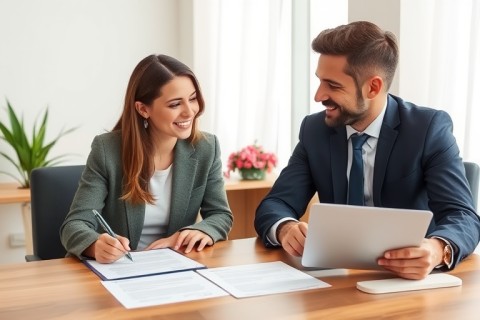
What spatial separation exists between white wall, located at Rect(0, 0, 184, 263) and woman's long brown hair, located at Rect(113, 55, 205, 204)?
2272 millimetres

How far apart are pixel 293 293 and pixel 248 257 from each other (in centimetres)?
35

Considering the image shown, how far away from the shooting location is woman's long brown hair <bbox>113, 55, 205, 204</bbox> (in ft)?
7.21

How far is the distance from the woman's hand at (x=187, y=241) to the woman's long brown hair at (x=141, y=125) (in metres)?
0.25

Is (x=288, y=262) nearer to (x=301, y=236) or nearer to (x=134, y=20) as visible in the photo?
(x=301, y=236)

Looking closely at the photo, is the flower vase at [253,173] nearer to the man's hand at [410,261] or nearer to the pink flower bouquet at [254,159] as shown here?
the pink flower bouquet at [254,159]

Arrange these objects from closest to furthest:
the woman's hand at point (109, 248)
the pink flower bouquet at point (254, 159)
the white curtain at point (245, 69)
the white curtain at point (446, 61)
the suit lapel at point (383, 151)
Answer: the woman's hand at point (109, 248) < the suit lapel at point (383, 151) < the white curtain at point (446, 61) < the pink flower bouquet at point (254, 159) < the white curtain at point (245, 69)

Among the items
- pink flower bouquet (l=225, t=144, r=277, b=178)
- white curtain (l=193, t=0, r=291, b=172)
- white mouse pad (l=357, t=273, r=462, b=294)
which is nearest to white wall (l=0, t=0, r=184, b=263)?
white curtain (l=193, t=0, r=291, b=172)

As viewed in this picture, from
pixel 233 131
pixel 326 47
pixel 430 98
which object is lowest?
pixel 233 131

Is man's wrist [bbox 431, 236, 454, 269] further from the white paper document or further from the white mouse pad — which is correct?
the white paper document

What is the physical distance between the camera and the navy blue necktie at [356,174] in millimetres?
2041

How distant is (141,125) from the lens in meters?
2.30

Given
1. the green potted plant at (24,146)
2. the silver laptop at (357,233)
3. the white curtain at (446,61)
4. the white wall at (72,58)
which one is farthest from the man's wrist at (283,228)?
the white wall at (72,58)

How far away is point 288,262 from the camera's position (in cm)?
178

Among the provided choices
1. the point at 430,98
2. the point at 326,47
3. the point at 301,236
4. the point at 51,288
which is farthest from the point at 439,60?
the point at 51,288
